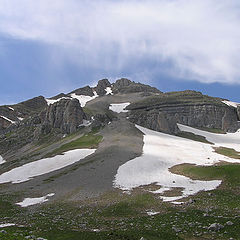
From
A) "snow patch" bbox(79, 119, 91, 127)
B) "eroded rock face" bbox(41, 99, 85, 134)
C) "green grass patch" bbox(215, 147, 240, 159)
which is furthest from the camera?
"snow patch" bbox(79, 119, 91, 127)

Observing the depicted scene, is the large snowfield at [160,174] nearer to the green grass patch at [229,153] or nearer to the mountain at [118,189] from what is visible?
the mountain at [118,189]

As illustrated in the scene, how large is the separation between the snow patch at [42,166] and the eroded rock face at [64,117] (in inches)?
2148

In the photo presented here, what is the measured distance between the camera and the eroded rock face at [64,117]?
154m

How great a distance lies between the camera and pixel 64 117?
158250 millimetres

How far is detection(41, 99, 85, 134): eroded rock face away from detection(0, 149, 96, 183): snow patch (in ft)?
179

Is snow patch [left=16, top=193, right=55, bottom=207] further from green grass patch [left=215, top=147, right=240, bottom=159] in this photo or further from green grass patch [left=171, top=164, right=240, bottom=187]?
green grass patch [left=215, top=147, right=240, bottom=159]

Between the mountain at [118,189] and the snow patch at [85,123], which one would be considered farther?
the snow patch at [85,123]

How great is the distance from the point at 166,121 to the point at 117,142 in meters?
61.9

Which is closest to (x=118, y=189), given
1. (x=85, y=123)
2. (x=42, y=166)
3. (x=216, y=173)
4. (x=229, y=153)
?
(x=216, y=173)

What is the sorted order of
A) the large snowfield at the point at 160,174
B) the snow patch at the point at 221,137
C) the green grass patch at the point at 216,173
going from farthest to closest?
the snow patch at the point at 221,137
the large snowfield at the point at 160,174
the green grass patch at the point at 216,173

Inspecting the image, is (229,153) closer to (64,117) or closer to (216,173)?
(216,173)

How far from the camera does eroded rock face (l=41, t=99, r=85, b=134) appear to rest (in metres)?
154

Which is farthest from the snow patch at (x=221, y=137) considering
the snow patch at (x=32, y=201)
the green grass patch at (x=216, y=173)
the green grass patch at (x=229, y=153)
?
the snow patch at (x=32, y=201)

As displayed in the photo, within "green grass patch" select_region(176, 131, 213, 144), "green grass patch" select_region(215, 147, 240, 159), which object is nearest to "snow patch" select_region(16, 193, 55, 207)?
"green grass patch" select_region(215, 147, 240, 159)
